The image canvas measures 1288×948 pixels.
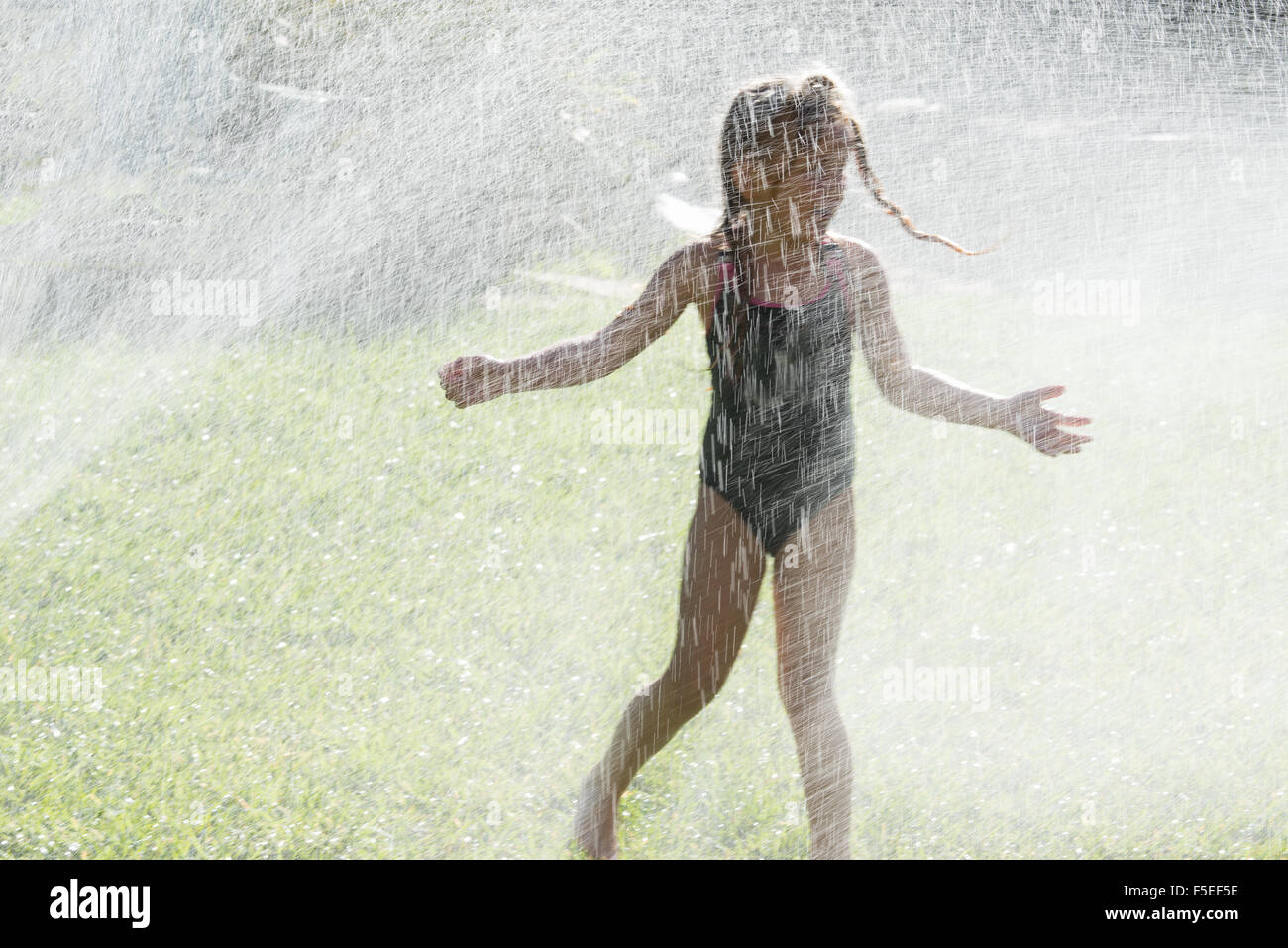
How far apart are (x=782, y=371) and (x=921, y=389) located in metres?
0.27

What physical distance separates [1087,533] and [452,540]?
203cm

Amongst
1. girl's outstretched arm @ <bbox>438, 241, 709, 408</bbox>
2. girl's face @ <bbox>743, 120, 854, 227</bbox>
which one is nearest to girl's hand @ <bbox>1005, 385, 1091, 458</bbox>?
girl's face @ <bbox>743, 120, 854, 227</bbox>

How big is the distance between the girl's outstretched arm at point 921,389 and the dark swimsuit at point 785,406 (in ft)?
0.12

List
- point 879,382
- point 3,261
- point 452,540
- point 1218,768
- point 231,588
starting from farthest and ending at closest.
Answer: point 3,261, point 452,540, point 231,588, point 1218,768, point 879,382

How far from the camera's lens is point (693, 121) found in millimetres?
3936

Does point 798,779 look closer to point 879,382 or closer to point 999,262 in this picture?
point 879,382

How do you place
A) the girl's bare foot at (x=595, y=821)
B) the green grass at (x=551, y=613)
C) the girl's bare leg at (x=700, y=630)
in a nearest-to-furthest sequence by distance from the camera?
the girl's bare leg at (x=700, y=630) < the girl's bare foot at (x=595, y=821) < the green grass at (x=551, y=613)

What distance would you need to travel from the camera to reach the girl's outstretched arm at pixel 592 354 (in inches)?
78.4

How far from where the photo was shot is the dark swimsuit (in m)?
1.96

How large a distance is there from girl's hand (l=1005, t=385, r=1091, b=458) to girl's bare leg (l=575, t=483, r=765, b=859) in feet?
1.66

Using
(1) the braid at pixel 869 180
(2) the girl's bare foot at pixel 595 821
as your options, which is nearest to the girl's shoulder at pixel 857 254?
(1) the braid at pixel 869 180

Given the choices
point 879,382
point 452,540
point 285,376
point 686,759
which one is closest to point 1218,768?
point 686,759

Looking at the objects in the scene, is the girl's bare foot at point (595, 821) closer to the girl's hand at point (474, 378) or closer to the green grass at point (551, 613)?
the green grass at point (551, 613)

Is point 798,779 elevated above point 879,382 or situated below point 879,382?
below
